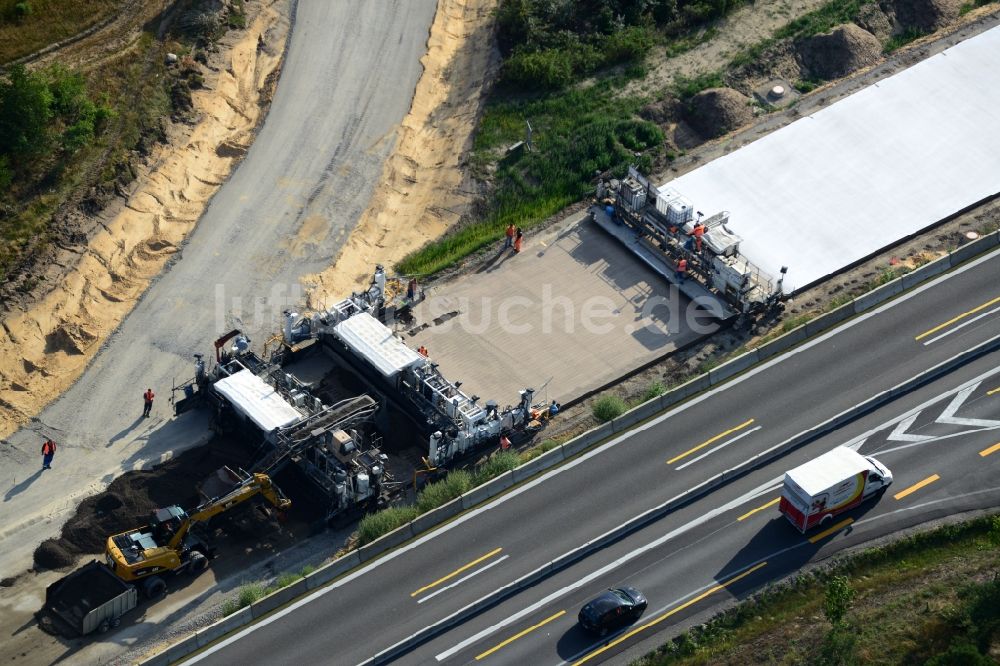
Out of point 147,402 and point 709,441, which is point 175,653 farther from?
point 709,441

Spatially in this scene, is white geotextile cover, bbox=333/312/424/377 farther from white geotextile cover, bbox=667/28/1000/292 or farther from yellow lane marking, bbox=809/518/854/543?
yellow lane marking, bbox=809/518/854/543

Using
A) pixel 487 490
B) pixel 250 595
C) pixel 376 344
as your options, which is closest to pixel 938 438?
pixel 487 490

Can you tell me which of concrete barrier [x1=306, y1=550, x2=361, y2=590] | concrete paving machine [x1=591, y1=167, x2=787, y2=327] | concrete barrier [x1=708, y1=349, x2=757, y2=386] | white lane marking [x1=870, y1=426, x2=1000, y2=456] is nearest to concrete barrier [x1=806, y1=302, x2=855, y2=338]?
concrete paving machine [x1=591, y1=167, x2=787, y2=327]

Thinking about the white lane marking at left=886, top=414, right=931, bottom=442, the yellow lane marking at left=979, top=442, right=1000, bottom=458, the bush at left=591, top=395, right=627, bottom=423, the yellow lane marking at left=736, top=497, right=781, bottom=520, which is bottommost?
the yellow lane marking at left=979, top=442, right=1000, bottom=458

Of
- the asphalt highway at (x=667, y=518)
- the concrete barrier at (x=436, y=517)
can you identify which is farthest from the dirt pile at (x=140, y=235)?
the concrete barrier at (x=436, y=517)

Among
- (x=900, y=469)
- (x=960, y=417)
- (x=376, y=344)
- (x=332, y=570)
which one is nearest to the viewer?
(x=332, y=570)

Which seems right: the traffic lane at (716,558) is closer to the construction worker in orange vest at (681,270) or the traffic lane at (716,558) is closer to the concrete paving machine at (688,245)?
the concrete paving machine at (688,245)

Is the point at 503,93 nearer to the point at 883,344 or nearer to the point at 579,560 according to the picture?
the point at 883,344
